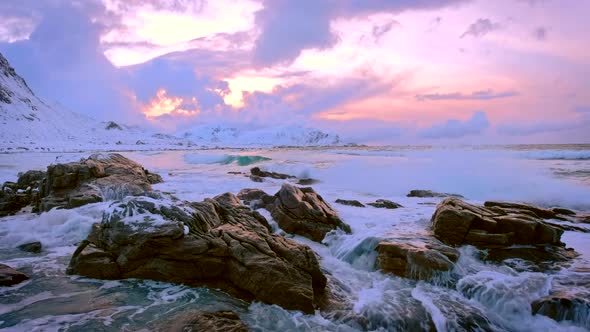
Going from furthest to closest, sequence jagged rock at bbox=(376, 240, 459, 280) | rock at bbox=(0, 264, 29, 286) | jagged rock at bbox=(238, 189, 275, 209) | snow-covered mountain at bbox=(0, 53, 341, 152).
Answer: snow-covered mountain at bbox=(0, 53, 341, 152), jagged rock at bbox=(238, 189, 275, 209), jagged rock at bbox=(376, 240, 459, 280), rock at bbox=(0, 264, 29, 286)

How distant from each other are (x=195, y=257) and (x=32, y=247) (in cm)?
522

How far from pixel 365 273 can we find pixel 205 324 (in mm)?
3966

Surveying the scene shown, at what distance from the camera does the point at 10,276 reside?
294 inches

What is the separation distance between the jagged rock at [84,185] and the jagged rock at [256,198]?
3.93 metres

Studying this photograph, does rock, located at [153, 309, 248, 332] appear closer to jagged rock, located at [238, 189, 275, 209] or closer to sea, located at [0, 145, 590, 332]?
sea, located at [0, 145, 590, 332]

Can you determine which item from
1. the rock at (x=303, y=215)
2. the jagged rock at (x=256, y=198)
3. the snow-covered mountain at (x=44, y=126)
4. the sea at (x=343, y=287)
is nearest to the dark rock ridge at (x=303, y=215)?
the rock at (x=303, y=215)

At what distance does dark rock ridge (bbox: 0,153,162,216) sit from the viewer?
558 inches

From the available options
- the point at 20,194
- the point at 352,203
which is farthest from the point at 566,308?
the point at 20,194

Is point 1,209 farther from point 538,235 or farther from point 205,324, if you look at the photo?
point 538,235

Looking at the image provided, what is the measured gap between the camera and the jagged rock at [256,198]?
45.5 ft

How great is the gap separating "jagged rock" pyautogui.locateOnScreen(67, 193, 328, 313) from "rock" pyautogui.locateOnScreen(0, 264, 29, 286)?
86 centimetres

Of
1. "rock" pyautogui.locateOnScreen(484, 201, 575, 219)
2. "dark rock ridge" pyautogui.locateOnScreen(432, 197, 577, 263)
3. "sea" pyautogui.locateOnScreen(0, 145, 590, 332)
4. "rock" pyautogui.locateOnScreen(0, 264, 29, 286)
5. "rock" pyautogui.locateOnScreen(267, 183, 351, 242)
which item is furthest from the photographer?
"rock" pyautogui.locateOnScreen(484, 201, 575, 219)

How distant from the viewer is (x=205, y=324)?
5973 millimetres

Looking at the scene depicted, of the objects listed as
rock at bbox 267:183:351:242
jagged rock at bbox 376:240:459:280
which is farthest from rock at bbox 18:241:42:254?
jagged rock at bbox 376:240:459:280
